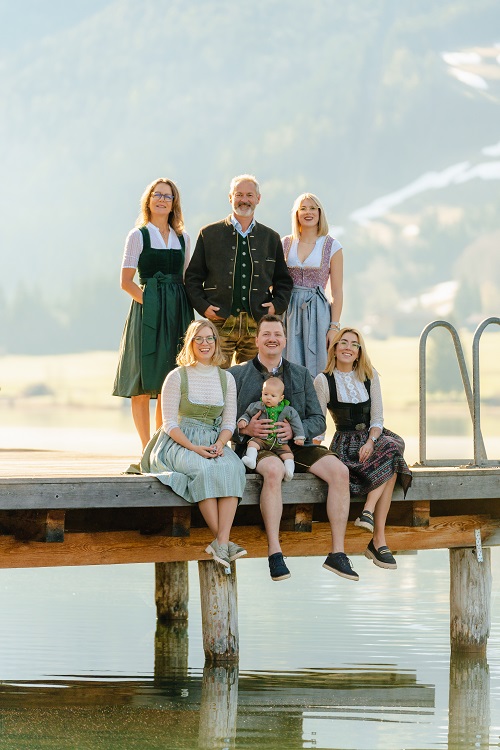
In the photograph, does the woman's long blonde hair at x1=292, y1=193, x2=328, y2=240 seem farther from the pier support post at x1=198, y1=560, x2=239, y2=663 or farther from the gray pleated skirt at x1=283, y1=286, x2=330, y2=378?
the pier support post at x1=198, y1=560, x2=239, y2=663

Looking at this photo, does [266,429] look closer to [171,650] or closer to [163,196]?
[163,196]

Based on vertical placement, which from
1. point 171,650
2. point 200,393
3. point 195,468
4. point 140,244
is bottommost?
point 171,650

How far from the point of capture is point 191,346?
7355mm

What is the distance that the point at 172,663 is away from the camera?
30.3 ft

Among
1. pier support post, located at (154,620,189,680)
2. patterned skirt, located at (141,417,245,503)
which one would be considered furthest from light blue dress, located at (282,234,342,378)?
pier support post, located at (154,620,189,680)

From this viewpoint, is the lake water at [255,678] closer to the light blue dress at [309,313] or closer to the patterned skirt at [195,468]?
the patterned skirt at [195,468]

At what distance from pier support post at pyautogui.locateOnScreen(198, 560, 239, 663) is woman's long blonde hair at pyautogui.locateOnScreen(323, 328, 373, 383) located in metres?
1.33

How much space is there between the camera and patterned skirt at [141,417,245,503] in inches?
280

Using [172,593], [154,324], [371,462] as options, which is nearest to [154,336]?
[154,324]

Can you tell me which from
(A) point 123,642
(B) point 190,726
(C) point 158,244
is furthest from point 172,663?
(C) point 158,244

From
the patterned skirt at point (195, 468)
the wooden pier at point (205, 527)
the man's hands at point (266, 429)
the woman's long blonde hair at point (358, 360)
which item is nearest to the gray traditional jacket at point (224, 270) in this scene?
the woman's long blonde hair at point (358, 360)

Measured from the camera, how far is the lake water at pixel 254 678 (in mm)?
7016

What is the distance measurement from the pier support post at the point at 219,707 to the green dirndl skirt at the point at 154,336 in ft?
5.56

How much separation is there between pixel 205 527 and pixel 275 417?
35.0 inches
